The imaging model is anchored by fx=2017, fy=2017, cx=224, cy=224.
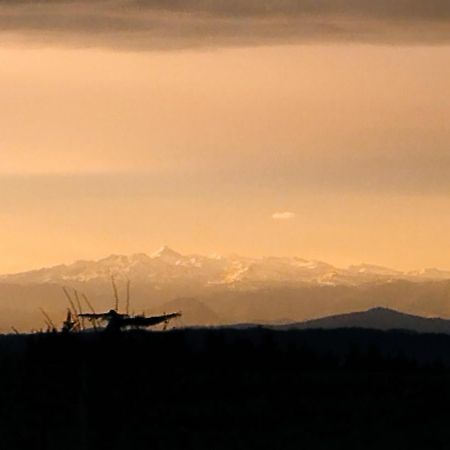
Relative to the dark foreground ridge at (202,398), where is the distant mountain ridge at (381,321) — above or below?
above

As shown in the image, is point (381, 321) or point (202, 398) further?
point (381, 321)

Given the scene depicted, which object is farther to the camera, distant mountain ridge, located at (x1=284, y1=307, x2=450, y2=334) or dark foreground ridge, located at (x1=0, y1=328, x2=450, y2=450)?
distant mountain ridge, located at (x1=284, y1=307, x2=450, y2=334)

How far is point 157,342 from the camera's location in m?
47.9

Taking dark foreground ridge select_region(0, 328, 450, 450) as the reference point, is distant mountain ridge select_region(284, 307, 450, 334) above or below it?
above

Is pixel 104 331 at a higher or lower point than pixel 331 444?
higher

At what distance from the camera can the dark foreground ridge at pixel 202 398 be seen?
37562 mm

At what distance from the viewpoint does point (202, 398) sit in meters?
42.9

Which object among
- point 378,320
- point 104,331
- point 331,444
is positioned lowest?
point 331,444

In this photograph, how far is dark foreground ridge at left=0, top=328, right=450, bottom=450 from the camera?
123 feet

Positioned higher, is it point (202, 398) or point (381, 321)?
point (381, 321)

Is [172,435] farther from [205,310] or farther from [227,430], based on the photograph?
[205,310]

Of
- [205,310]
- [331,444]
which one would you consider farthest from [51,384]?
[205,310]

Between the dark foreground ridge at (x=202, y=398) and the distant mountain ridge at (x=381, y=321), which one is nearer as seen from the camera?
the dark foreground ridge at (x=202, y=398)

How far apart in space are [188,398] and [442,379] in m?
6.65
